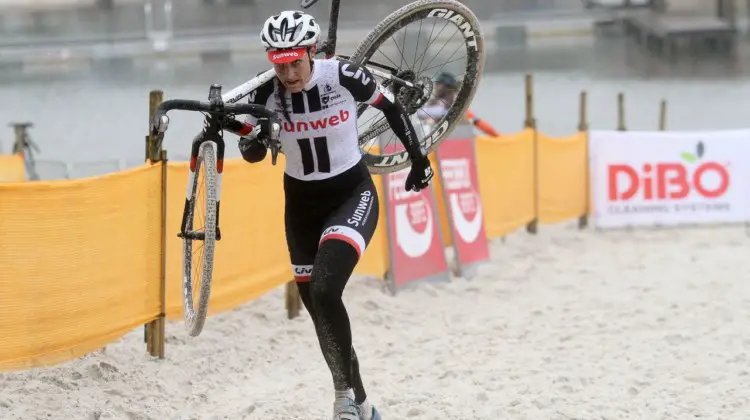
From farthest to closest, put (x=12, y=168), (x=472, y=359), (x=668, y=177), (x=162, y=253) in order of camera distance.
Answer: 1. (x=668, y=177)
2. (x=12, y=168)
3. (x=472, y=359)
4. (x=162, y=253)

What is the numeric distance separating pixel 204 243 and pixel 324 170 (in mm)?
745

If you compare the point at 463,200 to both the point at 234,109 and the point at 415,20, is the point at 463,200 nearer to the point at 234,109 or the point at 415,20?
the point at 415,20

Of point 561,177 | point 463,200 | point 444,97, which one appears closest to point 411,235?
point 463,200

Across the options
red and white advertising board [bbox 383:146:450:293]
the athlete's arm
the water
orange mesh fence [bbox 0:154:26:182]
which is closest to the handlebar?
the athlete's arm

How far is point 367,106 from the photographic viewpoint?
233 inches

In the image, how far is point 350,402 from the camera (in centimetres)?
498

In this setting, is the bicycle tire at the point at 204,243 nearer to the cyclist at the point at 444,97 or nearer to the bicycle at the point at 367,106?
the bicycle at the point at 367,106

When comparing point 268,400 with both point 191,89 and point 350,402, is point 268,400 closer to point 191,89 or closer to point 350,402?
point 350,402

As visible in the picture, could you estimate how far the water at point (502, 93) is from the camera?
2142 centimetres

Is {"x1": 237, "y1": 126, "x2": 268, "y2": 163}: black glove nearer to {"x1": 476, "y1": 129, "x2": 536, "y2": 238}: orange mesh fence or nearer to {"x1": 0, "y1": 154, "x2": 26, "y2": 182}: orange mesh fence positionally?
{"x1": 0, "y1": 154, "x2": 26, "y2": 182}: orange mesh fence

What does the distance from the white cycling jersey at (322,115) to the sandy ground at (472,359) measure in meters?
1.66

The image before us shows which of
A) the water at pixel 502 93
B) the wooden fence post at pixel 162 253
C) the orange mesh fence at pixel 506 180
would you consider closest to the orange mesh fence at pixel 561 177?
the orange mesh fence at pixel 506 180

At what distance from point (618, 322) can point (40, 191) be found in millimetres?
4914

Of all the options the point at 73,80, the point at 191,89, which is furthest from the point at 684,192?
the point at 73,80
